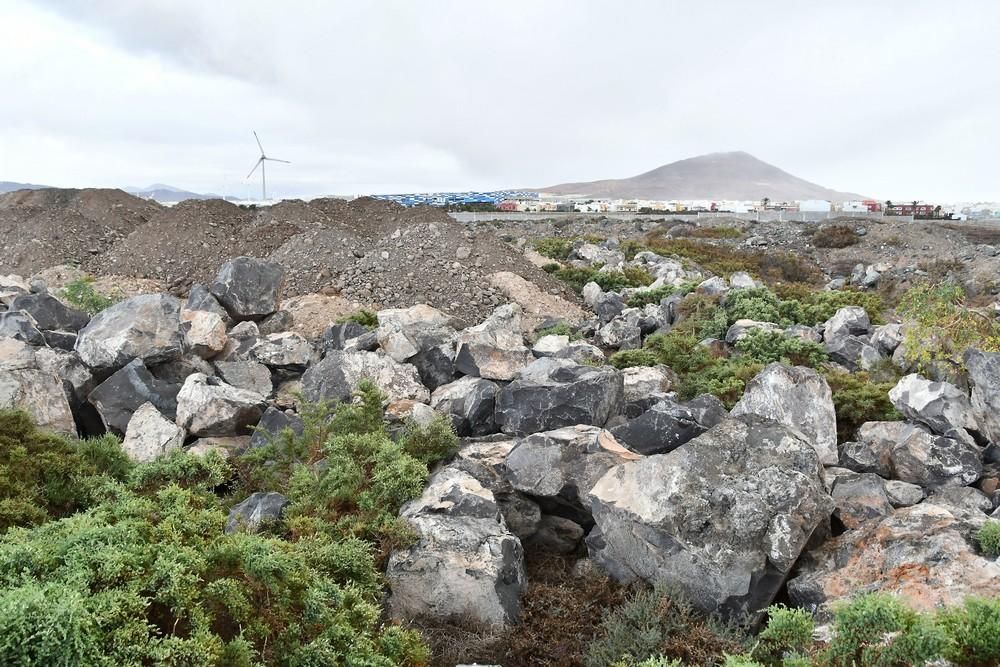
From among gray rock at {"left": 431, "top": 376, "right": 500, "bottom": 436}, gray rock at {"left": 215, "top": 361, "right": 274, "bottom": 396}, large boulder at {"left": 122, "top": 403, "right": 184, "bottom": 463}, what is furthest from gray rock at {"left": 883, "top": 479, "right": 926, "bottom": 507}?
gray rock at {"left": 215, "top": 361, "right": 274, "bottom": 396}

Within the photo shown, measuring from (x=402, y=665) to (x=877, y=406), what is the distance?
8.14 metres

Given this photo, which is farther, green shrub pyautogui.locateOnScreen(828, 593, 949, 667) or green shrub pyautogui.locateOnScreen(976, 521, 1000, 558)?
green shrub pyautogui.locateOnScreen(976, 521, 1000, 558)

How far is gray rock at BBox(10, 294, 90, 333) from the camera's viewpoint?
38.6ft

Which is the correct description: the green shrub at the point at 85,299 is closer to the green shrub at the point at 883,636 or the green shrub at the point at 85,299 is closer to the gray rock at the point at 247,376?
the gray rock at the point at 247,376

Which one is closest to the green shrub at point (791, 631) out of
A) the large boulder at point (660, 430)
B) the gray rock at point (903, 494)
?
the large boulder at point (660, 430)

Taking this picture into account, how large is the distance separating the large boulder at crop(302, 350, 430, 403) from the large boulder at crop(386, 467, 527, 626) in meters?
4.10

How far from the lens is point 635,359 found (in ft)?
38.6

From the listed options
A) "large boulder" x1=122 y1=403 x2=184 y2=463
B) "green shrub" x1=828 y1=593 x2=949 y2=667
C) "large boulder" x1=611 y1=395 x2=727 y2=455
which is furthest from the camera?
"large boulder" x1=122 y1=403 x2=184 y2=463

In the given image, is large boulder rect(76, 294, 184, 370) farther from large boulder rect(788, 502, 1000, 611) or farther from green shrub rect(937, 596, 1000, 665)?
green shrub rect(937, 596, 1000, 665)

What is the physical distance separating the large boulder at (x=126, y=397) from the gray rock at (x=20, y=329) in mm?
1970

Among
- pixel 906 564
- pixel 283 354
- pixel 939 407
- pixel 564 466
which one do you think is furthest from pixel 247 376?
pixel 939 407

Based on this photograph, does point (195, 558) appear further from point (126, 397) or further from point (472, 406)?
point (126, 397)

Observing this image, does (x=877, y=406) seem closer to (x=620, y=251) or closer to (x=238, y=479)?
(x=238, y=479)

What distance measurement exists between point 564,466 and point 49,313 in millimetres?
10614
